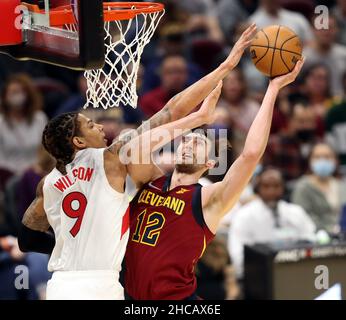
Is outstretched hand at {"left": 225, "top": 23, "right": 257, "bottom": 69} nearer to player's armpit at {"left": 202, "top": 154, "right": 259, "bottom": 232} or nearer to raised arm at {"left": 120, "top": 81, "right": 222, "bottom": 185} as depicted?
raised arm at {"left": 120, "top": 81, "right": 222, "bottom": 185}

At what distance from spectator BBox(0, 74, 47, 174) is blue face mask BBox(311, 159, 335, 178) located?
2.71 m

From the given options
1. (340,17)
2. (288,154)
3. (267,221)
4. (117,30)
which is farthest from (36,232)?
(340,17)

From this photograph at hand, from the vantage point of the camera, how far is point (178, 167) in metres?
6.97

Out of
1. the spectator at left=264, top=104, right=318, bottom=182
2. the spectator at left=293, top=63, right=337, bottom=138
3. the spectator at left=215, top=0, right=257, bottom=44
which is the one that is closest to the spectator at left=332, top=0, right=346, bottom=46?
the spectator at left=215, top=0, right=257, bottom=44

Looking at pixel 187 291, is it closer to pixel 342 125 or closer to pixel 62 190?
pixel 62 190

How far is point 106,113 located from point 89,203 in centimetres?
394

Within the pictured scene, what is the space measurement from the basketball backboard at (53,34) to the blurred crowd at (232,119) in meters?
2.77

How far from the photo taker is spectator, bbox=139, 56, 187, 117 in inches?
435

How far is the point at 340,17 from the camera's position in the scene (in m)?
13.5

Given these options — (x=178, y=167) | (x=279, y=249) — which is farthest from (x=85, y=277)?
(x=279, y=249)

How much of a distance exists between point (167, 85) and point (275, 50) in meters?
4.47

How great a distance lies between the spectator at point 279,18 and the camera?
496 inches

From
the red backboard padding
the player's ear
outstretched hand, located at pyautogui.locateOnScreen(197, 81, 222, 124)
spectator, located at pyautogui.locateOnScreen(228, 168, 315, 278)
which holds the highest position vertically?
the red backboard padding

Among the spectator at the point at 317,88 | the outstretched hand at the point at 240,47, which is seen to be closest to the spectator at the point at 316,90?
the spectator at the point at 317,88
